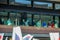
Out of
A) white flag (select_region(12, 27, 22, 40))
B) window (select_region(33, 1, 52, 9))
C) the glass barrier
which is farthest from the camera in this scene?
window (select_region(33, 1, 52, 9))

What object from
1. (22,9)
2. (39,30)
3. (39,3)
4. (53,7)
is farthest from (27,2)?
(39,30)

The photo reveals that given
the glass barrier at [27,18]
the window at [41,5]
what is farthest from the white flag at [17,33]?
the window at [41,5]

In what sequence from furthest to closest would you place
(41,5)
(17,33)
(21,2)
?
1. (41,5)
2. (21,2)
3. (17,33)

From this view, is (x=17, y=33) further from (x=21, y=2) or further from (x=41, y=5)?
(x=41, y=5)

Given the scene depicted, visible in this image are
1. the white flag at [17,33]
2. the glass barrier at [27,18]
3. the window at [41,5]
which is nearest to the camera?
the white flag at [17,33]

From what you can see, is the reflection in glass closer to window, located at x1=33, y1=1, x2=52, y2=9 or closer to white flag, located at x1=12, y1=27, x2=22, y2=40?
window, located at x1=33, y1=1, x2=52, y2=9

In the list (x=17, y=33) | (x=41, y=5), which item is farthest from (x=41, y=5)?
(x=17, y=33)

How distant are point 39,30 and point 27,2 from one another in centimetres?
122

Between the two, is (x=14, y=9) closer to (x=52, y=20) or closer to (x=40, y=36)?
(x=52, y=20)

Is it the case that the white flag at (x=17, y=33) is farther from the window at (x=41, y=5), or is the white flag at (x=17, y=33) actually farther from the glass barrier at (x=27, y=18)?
the window at (x=41, y=5)

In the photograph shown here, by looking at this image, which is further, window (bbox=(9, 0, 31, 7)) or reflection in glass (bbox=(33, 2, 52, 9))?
reflection in glass (bbox=(33, 2, 52, 9))

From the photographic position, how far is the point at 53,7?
6.29ft

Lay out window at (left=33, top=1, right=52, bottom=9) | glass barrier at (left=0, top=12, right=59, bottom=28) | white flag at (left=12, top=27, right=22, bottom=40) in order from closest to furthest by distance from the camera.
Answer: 1. white flag at (left=12, top=27, right=22, bottom=40)
2. glass barrier at (left=0, top=12, right=59, bottom=28)
3. window at (left=33, top=1, right=52, bottom=9)

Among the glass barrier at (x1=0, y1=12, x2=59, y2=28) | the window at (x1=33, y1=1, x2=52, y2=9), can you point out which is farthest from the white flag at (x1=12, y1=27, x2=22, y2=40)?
the window at (x1=33, y1=1, x2=52, y2=9)
